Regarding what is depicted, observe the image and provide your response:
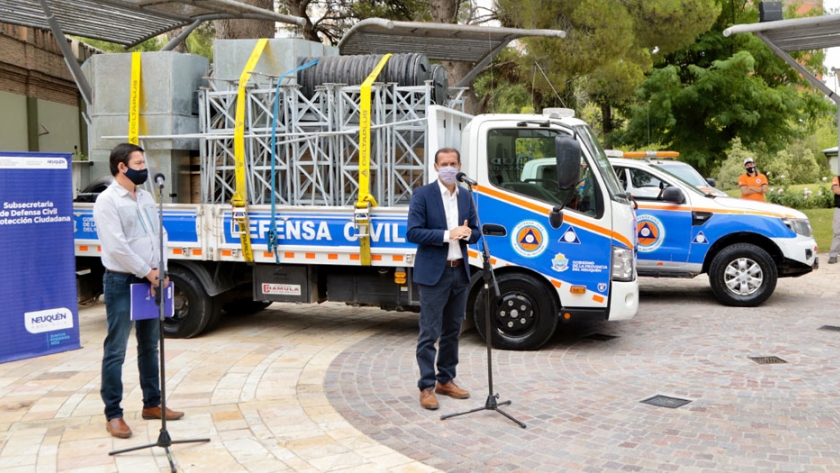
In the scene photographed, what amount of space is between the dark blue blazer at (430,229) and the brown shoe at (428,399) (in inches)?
32.7

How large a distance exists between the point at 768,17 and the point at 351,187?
8615 mm

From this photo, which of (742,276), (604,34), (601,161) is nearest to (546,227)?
(601,161)

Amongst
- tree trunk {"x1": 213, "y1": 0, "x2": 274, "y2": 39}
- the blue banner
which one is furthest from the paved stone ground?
tree trunk {"x1": 213, "y1": 0, "x2": 274, "y2": 39}

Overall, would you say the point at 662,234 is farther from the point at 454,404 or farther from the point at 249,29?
the point at 249,29

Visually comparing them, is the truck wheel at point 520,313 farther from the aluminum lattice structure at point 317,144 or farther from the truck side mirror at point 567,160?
the aluminum lattice structure at point 317,144

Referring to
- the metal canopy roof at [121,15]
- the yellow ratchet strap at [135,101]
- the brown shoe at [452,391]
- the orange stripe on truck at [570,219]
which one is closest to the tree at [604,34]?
the metal canopy roof at [121,15]

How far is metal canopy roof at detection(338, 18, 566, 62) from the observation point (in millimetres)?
10680

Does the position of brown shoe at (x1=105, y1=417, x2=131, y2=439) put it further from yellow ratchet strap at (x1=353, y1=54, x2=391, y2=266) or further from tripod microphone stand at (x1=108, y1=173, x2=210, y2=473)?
yellow ratchet strap at (x1=353, y1=54, x2=391, y2=266)

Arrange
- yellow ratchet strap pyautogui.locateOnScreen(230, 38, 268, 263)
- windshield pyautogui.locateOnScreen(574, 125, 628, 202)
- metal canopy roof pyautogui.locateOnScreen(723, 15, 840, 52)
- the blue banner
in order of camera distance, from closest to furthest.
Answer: the blue banner → windshield pyautogui.locateOnScreen(574, 125, 628, 202) → yellow ratchet strap pyautogui.locateOnScreen(230, 38, 268, 263) → metal canopy roof pyautogui.locateOnScreen(723, 15, 840, 52)

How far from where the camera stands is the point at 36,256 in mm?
7395

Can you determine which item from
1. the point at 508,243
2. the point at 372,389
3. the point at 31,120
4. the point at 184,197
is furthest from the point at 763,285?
the point at 31,120

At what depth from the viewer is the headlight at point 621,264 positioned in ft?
24.5

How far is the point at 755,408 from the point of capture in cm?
593

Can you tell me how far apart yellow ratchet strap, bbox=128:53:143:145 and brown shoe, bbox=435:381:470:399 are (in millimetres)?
4373
